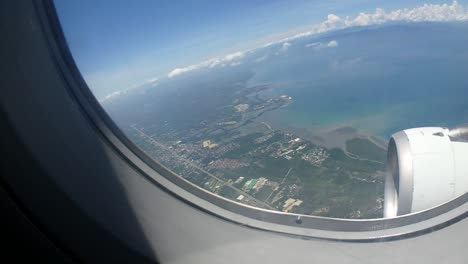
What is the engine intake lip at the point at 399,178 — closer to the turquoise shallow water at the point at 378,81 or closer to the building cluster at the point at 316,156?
the turquoise shallow water at the point at 378,81

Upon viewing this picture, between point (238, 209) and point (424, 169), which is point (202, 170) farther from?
point (424, 169)

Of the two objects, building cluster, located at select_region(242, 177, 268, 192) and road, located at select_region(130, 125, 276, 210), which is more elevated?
road, located at select_region(130, 125, 276, 210)

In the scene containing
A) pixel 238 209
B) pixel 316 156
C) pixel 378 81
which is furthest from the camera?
pixel 378 81

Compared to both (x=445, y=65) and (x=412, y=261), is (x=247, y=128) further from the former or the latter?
(x=445, y=65)

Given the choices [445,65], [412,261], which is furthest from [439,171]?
[445,65]

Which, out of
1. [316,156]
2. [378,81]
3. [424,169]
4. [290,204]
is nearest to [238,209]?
[290,204]

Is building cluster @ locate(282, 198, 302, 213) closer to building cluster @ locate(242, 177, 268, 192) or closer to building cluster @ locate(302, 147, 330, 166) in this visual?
building cluster @ locate(242, 177, 268, 192)

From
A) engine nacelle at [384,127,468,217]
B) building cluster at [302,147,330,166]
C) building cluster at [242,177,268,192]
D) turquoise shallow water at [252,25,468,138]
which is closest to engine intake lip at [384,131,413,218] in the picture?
engine nacelle at [384,127,468,217]

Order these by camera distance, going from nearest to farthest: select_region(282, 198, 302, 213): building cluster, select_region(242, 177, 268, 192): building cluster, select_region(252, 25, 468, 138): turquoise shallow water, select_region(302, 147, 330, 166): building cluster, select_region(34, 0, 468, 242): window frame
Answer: select_region(34, 0, 468, 242): window frame, select_region(282, 198, 302, 213): building cluster, select_region(242, 177, 268, 192): building cluster, select_region(302, 147, 330, 166): building cluster, select_region(252, 25, 468, 138): turquoise shallow water
